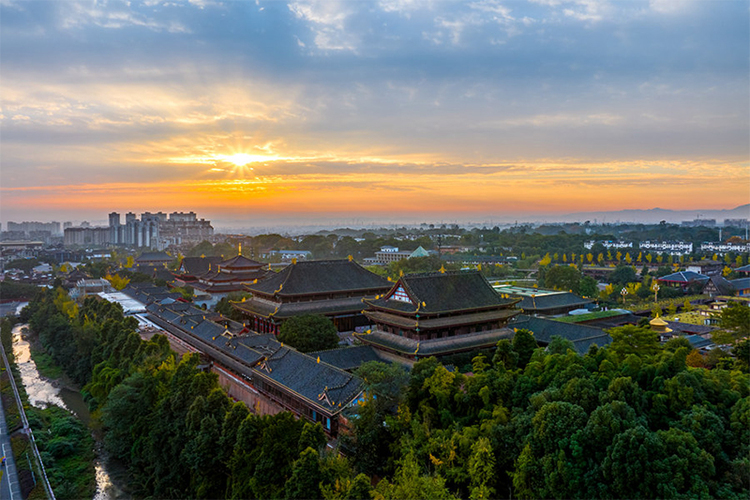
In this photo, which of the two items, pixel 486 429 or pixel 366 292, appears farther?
pixel 366 292

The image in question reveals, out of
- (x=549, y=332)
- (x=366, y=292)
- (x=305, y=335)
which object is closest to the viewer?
(x=305, y=335)

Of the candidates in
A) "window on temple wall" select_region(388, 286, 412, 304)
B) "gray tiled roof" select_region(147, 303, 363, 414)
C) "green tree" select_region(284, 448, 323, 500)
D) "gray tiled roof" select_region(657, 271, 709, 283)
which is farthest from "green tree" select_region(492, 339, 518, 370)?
"gray tiled roof" select_region(657, 271, 709, 283)

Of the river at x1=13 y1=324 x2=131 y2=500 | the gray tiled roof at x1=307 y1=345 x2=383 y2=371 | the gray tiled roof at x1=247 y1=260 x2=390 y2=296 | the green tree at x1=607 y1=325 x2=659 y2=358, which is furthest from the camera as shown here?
the gray tiled roof at x1=247 y1=260 x2=390 y2=296

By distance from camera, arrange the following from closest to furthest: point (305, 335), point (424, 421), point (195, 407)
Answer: point (424, 421) < point (195, 407) < point (305, 335)

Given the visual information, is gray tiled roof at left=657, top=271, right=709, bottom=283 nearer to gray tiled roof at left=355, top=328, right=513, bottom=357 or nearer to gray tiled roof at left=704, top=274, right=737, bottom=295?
gray tiled roof at left=704, top=274, right=737, bottom=295

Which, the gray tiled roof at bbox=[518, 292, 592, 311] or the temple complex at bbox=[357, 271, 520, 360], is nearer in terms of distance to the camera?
the temple complex at bbox=[357, 271, 520, 360]

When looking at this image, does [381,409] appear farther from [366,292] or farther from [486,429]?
[366,292]

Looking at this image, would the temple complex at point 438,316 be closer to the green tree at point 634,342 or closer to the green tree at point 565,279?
the green tree at point 634,342

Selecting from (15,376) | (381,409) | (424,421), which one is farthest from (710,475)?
(15,376)
